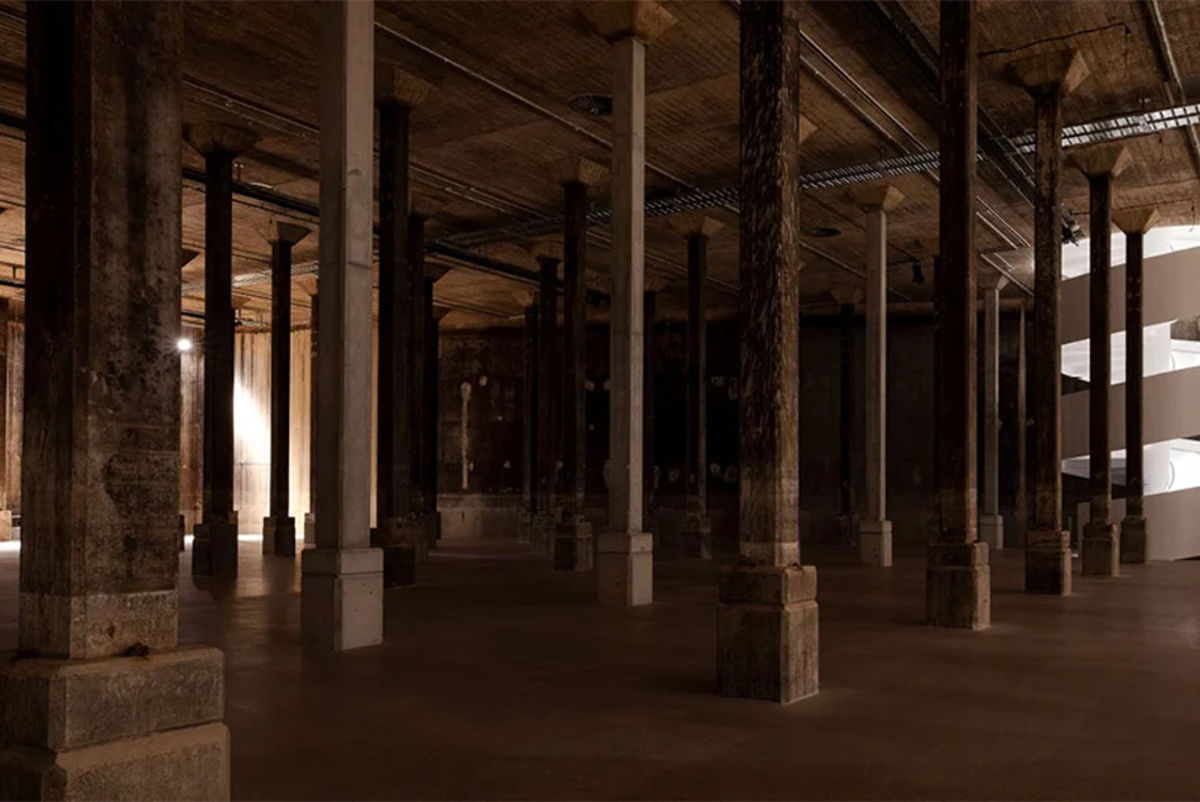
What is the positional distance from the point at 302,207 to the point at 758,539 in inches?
687

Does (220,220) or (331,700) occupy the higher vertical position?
(220,220)

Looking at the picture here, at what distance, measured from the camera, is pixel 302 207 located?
2344cm

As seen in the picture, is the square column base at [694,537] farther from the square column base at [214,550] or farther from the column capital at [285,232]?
the column capital at [285,232]

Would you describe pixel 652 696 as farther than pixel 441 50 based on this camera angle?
No

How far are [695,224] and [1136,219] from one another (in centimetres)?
1001

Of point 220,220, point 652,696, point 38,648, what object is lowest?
point 652,696

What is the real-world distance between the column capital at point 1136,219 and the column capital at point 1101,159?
3.74 meters

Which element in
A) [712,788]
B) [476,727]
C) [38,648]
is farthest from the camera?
[476,727]

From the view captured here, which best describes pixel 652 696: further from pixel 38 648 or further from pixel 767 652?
pixel 38 648

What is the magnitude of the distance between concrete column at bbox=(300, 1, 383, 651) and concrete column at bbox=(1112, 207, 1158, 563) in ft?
62.8

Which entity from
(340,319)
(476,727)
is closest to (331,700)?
(476,727)

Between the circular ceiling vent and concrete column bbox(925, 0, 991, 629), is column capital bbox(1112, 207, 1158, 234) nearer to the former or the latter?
the circular ceiling vent

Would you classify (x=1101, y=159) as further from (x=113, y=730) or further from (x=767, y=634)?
(x=113, y=730)

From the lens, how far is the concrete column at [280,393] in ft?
82.7
